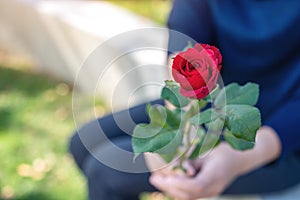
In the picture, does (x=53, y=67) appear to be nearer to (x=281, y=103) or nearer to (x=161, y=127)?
(x=281, y=103)

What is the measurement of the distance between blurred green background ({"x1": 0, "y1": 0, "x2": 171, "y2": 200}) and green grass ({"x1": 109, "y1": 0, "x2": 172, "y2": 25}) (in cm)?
11

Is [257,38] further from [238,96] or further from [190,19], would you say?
[238,96]

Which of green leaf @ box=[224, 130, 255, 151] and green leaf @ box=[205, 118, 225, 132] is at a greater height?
green leaf @ box=[205, 118, 225, 132]

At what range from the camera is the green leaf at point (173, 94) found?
83cm

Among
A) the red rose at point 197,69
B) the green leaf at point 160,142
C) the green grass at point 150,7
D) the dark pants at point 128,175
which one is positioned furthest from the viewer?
the green grass at point 150,7

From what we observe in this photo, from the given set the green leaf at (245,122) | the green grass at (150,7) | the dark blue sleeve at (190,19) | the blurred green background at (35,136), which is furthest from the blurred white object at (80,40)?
the green leaf at (245,122)

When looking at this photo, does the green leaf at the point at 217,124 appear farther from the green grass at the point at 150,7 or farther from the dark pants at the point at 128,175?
the green grass at the point at 150,7

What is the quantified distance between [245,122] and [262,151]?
444 millimetres

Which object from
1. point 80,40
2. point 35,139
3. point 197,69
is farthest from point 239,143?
point 80,40

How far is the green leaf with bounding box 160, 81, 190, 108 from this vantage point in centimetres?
83

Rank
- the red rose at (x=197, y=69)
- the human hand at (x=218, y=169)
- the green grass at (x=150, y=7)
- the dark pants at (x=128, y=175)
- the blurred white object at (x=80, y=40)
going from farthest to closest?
the green grass at (x=150, y=7)
the blurred white object at (x=80, y=40)
the dark pants at (x=128, y=175)
the human hand at (x=218, y=169)
the red rose at (x=197, y=69)

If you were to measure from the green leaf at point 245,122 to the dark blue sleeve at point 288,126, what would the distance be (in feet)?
1.43

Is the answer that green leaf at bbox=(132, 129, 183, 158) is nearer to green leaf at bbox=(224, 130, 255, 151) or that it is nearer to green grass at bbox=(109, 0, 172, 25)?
green leaf at bbox=(224, 130, 255, 151)

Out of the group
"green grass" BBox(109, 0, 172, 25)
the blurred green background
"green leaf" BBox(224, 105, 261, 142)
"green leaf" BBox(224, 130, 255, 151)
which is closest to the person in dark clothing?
"green leaf" BBox(224, 130, 255, 151)
